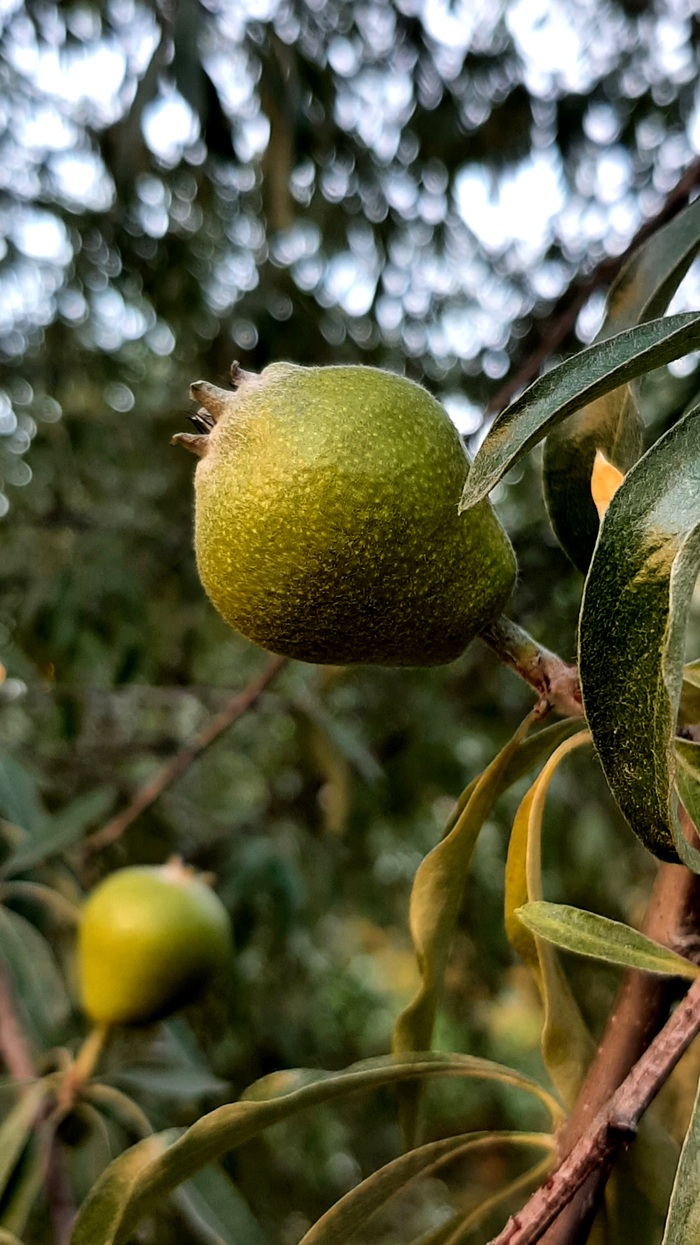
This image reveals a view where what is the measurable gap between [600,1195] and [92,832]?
5.12 ft

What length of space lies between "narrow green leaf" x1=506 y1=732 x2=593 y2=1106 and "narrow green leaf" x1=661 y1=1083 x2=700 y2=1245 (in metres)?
0.17

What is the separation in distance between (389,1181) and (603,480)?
368 millimetres

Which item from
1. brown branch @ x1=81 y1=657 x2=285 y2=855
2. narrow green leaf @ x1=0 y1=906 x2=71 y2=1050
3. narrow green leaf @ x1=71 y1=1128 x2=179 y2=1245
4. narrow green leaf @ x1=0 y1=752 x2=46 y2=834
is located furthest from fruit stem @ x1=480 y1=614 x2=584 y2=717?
narrow green leaf @ x1=0 y1=752 x2=46 y2=834

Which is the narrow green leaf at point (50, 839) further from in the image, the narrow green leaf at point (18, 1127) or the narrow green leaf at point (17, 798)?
the narrow green leaf at point (18, 1127)

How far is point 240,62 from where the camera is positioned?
1.69m

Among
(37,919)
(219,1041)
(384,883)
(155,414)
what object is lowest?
(219,1041)

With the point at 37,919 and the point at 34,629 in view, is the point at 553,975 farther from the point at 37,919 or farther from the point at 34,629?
the point at 34,629

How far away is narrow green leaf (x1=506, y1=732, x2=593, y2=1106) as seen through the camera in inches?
20.8

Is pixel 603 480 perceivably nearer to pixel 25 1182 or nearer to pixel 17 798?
pixel 25 1182

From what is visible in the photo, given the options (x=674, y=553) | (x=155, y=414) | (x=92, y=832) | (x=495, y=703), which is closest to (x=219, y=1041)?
Answer: (x=92, y=832)

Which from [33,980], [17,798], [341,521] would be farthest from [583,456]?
[17,798]

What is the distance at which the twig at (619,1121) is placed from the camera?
→ 0.37 meters

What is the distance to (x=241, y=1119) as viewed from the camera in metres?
0.49

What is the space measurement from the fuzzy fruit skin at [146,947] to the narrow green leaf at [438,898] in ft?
1.70
